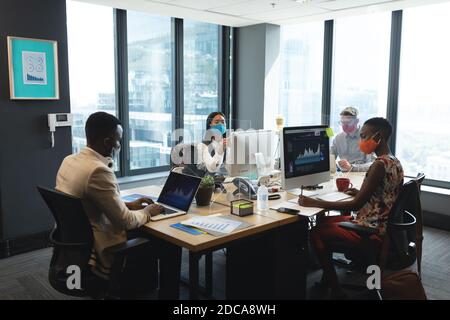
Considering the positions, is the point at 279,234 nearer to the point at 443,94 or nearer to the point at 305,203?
the point at 305,203

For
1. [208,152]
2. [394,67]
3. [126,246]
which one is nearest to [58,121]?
[208,152]

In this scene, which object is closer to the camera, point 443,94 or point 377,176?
point 377,176

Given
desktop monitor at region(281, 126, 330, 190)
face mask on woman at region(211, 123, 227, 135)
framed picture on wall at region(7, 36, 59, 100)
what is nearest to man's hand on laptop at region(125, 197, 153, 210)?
desktop monitor at region(281, 126, 330, 190)

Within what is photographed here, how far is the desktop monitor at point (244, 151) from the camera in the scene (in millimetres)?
3243

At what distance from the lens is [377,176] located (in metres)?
2.56

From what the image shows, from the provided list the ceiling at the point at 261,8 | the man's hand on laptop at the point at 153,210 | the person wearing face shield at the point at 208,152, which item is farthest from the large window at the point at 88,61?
the man's hand on laptop at the point at 153,210

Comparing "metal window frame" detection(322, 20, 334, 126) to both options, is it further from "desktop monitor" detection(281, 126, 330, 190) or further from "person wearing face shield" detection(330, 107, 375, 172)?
"desktop monitor" detection(281, 126, 330, 190)

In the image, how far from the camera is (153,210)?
245cm

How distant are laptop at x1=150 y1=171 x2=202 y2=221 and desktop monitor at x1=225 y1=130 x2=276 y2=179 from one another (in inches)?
26.4

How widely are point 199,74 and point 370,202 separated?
12.6 feet

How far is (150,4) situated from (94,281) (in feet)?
10.7
